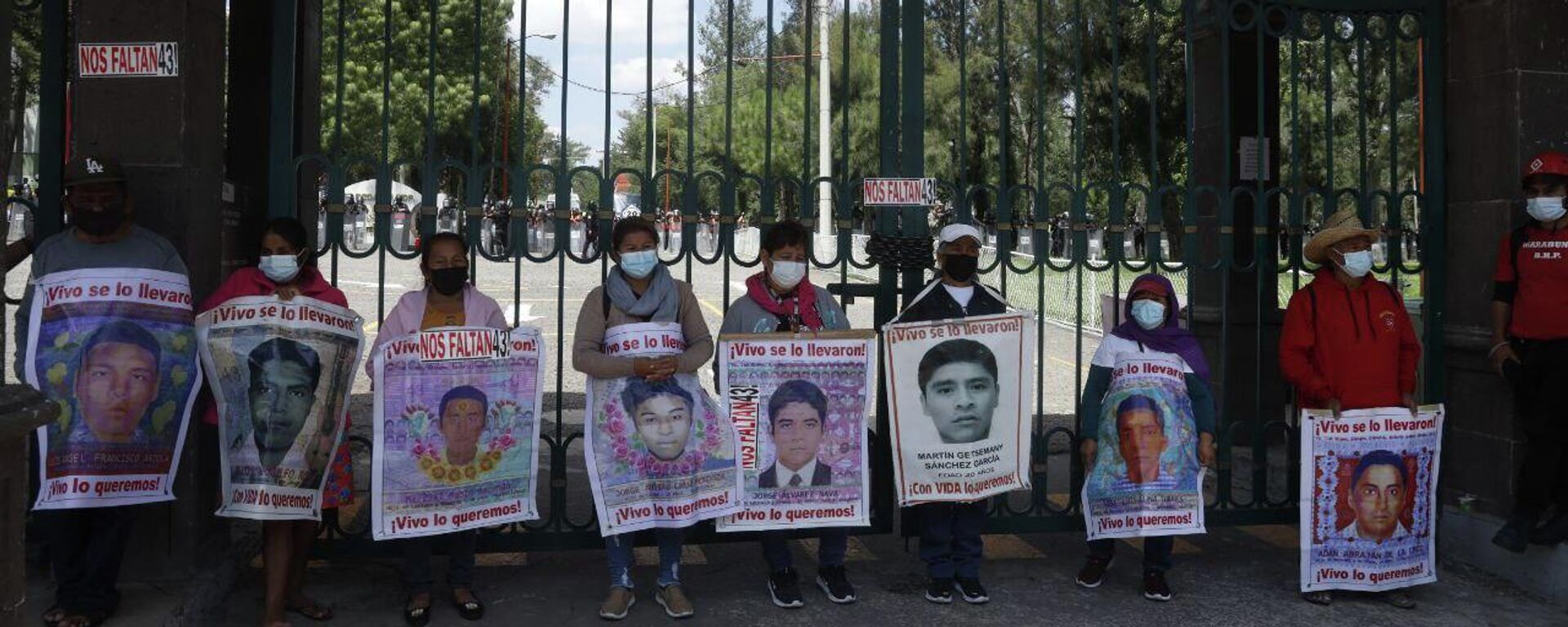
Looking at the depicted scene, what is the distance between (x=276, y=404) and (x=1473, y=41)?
5.83 meters

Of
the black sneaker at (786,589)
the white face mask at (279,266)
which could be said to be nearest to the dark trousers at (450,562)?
the white face mask at (279,266)

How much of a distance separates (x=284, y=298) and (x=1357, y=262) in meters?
4.49

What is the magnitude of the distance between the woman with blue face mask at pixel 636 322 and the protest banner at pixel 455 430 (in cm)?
25

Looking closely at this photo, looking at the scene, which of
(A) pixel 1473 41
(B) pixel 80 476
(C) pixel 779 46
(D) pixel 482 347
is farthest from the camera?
(C) pixel 779 46

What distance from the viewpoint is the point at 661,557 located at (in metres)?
5.22

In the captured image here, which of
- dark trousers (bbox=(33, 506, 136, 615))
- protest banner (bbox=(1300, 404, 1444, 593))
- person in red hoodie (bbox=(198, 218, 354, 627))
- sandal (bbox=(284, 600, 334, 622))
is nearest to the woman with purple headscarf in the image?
protest banner (bbox=(1300, 404, 1444, 593))

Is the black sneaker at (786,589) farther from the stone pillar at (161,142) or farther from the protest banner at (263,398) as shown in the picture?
the stone pillar at (161,142)

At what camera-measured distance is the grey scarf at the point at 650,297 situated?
501cm

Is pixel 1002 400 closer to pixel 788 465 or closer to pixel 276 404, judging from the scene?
pixel 788 465

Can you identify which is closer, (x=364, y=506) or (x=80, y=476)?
(x=80, y=476)

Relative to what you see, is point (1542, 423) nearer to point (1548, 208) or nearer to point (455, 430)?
point (1548, 208)

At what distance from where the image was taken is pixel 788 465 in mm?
5270

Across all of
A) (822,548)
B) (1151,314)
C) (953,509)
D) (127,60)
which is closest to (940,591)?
(953,509)

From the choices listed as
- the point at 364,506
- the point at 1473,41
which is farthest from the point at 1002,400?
the point at 364,506
